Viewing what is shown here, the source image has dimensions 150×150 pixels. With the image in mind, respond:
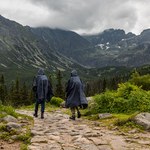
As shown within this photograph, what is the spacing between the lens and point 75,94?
2108 centimetres

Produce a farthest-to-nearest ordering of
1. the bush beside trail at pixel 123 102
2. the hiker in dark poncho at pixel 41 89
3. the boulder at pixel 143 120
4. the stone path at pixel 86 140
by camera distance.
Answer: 1. the hiker in dark poncho at pixel 41 89
2. the bush beside trail at pixel 123 102
3. the boulder at pixel 143 120
4. the stone path at pixel 86 140

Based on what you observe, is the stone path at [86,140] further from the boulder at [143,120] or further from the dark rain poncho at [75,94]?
the dark rain poncho at [75,94]

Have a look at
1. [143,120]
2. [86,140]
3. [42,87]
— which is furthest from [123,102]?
[86,140]

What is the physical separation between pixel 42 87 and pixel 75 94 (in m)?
2.28

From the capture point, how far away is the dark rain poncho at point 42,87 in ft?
72.8

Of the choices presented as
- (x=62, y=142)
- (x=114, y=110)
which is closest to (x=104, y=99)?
(x=114, y=110)

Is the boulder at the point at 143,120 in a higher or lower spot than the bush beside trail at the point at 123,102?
lower

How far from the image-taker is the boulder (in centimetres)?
1502

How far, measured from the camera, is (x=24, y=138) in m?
12.8

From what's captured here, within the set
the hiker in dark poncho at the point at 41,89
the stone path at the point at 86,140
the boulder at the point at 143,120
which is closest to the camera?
the stone path at the point at 86,140

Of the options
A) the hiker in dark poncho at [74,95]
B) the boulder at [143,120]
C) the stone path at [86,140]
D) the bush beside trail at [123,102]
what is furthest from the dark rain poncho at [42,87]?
the boulder at [143,120]

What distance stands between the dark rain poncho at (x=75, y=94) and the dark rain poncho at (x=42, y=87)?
168cm

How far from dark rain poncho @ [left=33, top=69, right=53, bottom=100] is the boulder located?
762cm

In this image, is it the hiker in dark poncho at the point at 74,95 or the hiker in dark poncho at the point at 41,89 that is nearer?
the hiker in dark poncho at the point at 74,95
